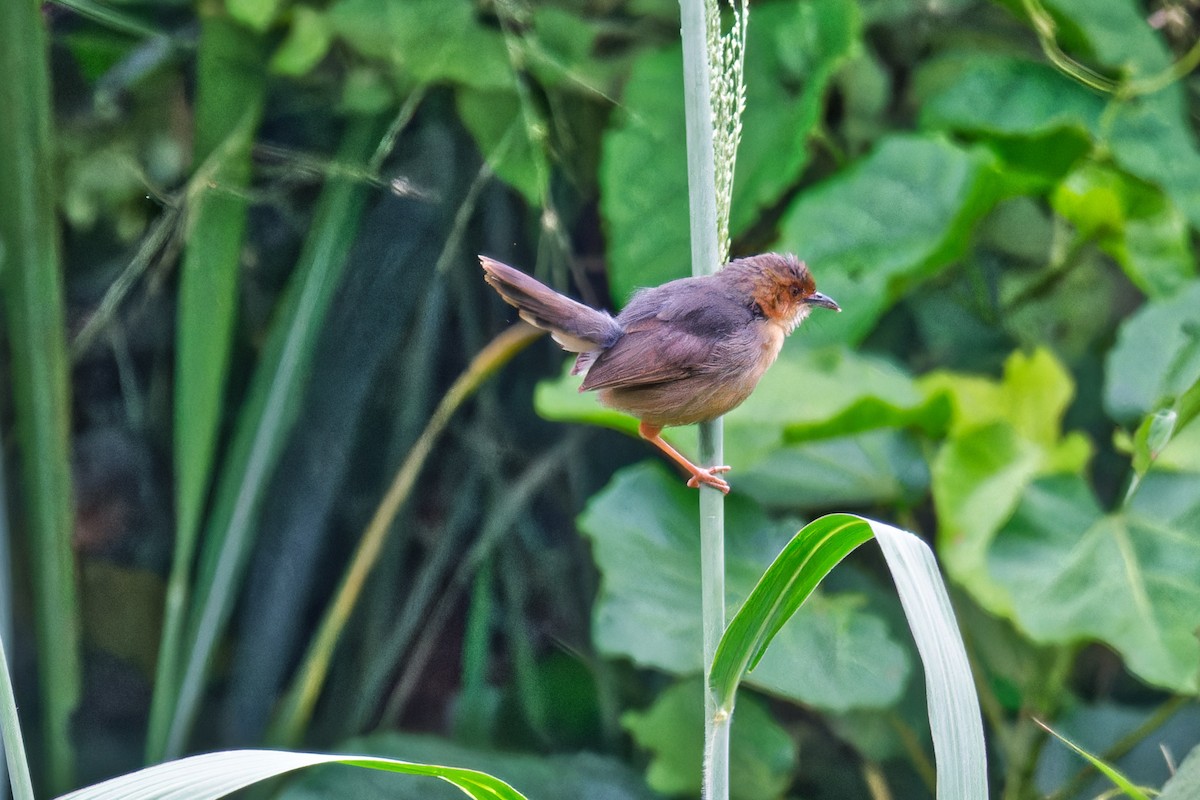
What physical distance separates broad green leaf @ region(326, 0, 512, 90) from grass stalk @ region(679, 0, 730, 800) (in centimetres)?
110

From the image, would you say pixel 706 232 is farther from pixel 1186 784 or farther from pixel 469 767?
pixel 469 767

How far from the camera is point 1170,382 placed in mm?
1799

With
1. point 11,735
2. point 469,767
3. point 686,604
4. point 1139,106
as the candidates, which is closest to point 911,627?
point 11,735

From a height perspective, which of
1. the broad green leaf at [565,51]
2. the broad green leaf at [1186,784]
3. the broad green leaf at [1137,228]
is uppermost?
the broad green leaf at [565,51]

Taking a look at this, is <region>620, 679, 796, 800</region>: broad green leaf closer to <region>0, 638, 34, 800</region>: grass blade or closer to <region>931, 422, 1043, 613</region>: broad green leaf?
<region>931, 422, 1043, 613</region>: broad green leaf

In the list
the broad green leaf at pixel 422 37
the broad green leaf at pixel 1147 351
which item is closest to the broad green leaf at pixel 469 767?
the broad green leaf at pixel 1147 351

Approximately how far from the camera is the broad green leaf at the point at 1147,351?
191 centimetres

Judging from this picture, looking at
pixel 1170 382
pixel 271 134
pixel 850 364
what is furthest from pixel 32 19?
pixel 1170 382

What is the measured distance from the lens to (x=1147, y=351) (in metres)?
1.94

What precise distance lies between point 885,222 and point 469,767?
124 cm

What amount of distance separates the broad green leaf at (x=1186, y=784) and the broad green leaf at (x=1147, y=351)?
98 cm

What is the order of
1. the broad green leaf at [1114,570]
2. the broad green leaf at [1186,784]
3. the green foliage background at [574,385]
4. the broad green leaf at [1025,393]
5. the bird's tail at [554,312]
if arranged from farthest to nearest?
the broad green leaf at [1025,393]
the green foliage background at [574,385]
the broad green leaf at [1114,570]
the bird's tail at [554,312]
the broad green leaf at [1186,784]

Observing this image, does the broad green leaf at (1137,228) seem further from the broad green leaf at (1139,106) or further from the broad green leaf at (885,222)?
the broad green leaf at (885,222)

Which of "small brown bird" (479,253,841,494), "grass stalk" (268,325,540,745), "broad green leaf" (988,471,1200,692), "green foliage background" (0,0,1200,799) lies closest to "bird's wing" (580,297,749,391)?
"small brown bird" (479,253,841,494)
